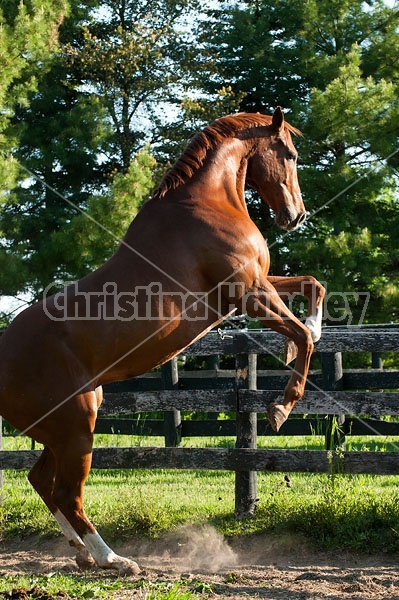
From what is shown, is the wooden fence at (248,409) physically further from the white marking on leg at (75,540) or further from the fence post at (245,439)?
the white marking on leg at (75,540)

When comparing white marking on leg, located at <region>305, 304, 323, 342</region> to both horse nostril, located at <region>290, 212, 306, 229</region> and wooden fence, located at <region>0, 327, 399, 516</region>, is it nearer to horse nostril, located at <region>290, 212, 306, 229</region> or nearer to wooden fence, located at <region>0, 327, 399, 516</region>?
horse nostril, located at <region>290, 212, 306, 229</region>

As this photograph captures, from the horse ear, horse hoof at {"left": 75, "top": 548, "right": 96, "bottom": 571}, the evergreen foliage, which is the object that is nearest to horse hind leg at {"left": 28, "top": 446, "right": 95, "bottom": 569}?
horse hoof at {"left": 75, "top": 548, "right": 96, "bottom": 571}

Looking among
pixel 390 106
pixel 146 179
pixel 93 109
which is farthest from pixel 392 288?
pixel 93 109

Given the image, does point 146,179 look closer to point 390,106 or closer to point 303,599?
point 390,106

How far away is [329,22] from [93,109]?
5765 millimetres

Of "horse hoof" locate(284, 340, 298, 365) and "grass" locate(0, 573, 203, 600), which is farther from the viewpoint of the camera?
"horse hoof" locate(284, 340, 298, 365)

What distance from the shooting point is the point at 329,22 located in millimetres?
16938

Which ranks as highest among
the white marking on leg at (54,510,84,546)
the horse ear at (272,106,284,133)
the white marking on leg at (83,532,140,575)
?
the horse ear at (272,106,284,133)

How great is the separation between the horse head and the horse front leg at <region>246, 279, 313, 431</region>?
0.62 m

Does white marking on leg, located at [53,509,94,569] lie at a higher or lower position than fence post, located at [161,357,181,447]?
lower

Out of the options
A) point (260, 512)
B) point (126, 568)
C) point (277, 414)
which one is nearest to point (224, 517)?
point (260, 512)

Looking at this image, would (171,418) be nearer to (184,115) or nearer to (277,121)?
(277,121)

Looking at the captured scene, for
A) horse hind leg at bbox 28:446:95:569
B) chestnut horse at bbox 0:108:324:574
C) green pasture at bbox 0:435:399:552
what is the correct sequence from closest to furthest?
chestnut horse at bbox 0:108:324:574, horse hind leg at bbox 28:446:95:569, green pasture at bbox 0:435:399:552

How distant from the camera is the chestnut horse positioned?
4863mm
